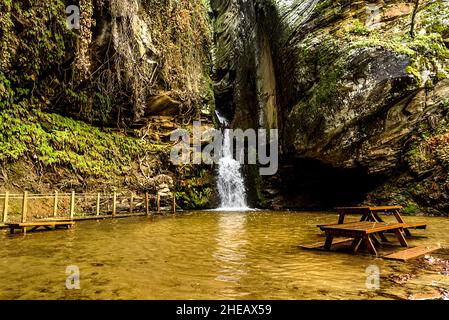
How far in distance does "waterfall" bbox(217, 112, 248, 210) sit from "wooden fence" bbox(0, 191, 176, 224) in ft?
12.7

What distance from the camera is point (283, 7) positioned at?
60.7 feet

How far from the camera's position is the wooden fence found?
1082 cm

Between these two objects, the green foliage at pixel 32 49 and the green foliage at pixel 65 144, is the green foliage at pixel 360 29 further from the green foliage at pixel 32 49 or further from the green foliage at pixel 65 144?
the green foliage at pixel 32 49

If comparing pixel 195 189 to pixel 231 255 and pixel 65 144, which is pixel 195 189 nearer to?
pixel 65 144

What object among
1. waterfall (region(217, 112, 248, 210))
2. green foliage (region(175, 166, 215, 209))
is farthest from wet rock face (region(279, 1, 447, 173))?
green foliage (region(175, 166, 215, 209))

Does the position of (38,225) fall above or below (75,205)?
below

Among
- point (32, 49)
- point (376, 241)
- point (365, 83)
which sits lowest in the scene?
point (376, 241)

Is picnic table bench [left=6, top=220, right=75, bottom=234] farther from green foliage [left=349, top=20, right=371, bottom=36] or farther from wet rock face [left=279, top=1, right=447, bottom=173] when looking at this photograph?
green foliage [left=349, top=20, right=371, bottom=36]

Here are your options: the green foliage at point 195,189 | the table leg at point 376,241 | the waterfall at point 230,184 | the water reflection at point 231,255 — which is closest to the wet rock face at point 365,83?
the waterfall at point 230,184

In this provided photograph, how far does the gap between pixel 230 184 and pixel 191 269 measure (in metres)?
15.9

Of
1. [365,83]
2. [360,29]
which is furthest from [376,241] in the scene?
[360,29]

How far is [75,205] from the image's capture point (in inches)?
526
